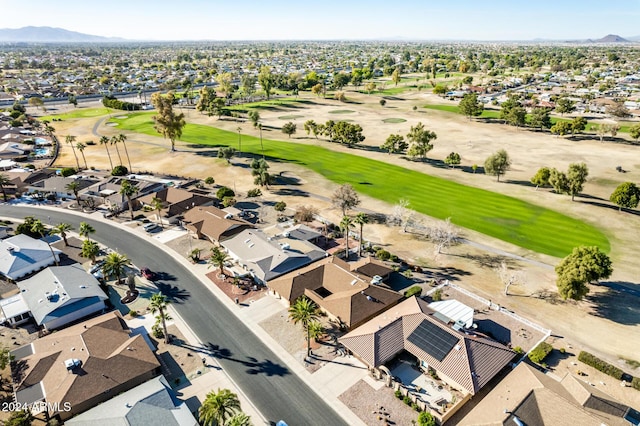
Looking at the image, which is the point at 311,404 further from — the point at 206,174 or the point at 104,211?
the point at 206,174

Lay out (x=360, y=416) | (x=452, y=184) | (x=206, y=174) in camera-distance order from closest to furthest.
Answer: (x=360, y=416), (x=452, y=184), (x=206, y=174)

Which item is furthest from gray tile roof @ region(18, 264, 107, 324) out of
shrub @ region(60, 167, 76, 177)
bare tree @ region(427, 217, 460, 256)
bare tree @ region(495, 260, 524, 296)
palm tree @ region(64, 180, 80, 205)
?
bare tree @ region(495, 260, 524, 296)

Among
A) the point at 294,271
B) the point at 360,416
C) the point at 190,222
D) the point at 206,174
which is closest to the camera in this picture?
the point at 360,416

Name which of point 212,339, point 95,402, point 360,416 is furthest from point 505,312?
point 95,402

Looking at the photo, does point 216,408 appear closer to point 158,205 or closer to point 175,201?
point 158,205

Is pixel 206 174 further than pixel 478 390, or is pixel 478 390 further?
pixel 206 174

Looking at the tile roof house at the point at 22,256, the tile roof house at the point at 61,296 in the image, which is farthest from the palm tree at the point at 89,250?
the tile roof house at the point at 22,256

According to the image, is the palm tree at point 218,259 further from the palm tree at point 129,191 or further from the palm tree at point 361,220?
the palm tree at point 129,191
